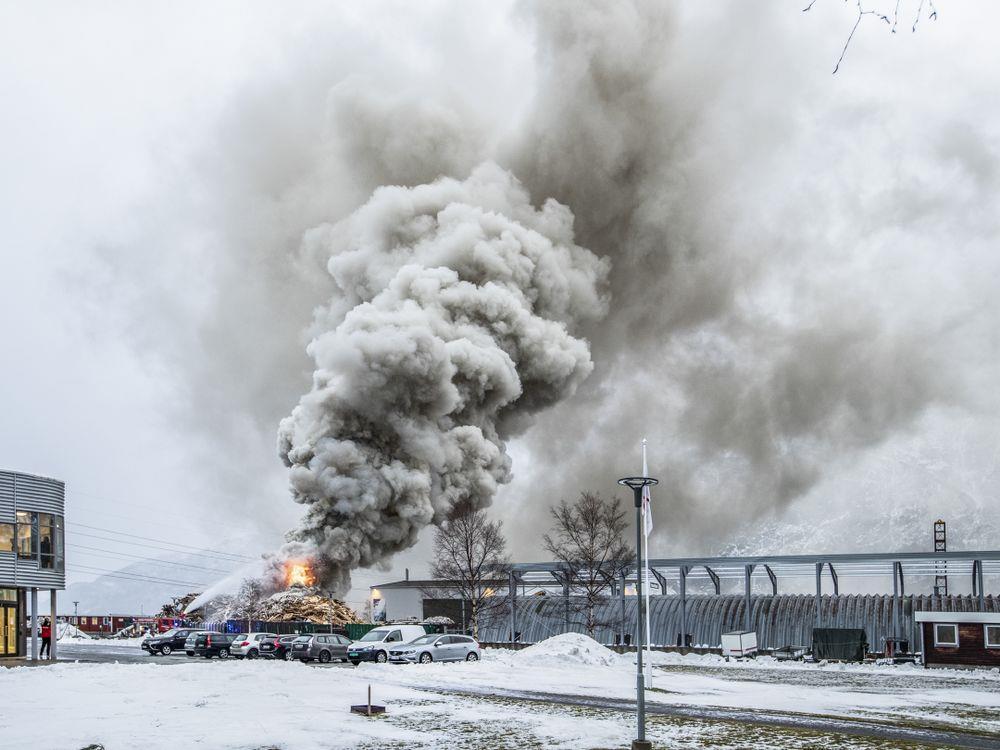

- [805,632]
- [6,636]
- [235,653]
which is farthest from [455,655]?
[805,632]

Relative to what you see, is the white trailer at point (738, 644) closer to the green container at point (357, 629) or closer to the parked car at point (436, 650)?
the parked car at point (436, 650)

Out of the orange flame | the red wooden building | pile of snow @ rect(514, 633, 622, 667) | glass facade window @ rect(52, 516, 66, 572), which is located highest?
glass facade window @ rect(52, 516, 66, 572)

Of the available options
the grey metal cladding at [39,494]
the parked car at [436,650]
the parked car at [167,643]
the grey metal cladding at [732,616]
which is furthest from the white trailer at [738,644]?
the grey metal cladding at [39,494]

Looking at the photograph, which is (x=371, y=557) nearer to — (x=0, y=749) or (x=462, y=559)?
(x=462, y=559)

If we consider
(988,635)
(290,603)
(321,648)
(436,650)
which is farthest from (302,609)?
(988,635)

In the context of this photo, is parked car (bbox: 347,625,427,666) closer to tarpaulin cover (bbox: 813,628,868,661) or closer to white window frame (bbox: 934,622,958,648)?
tarpaulin cover (bbox: 813,628,868,661)

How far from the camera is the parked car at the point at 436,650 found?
140 ft

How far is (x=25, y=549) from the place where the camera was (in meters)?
43.5

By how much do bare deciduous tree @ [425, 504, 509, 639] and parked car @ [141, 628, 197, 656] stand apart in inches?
704

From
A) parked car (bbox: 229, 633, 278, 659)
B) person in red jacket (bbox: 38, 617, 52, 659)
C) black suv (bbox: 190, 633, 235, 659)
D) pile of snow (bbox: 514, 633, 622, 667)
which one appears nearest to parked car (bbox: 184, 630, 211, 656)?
black suv (bbox: 190, 633, 235, 659)

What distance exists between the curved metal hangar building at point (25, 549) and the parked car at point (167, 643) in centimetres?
894

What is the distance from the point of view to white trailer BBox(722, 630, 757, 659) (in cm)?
5469

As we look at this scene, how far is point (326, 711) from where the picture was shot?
2495 cm

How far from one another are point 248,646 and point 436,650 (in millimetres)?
10906
